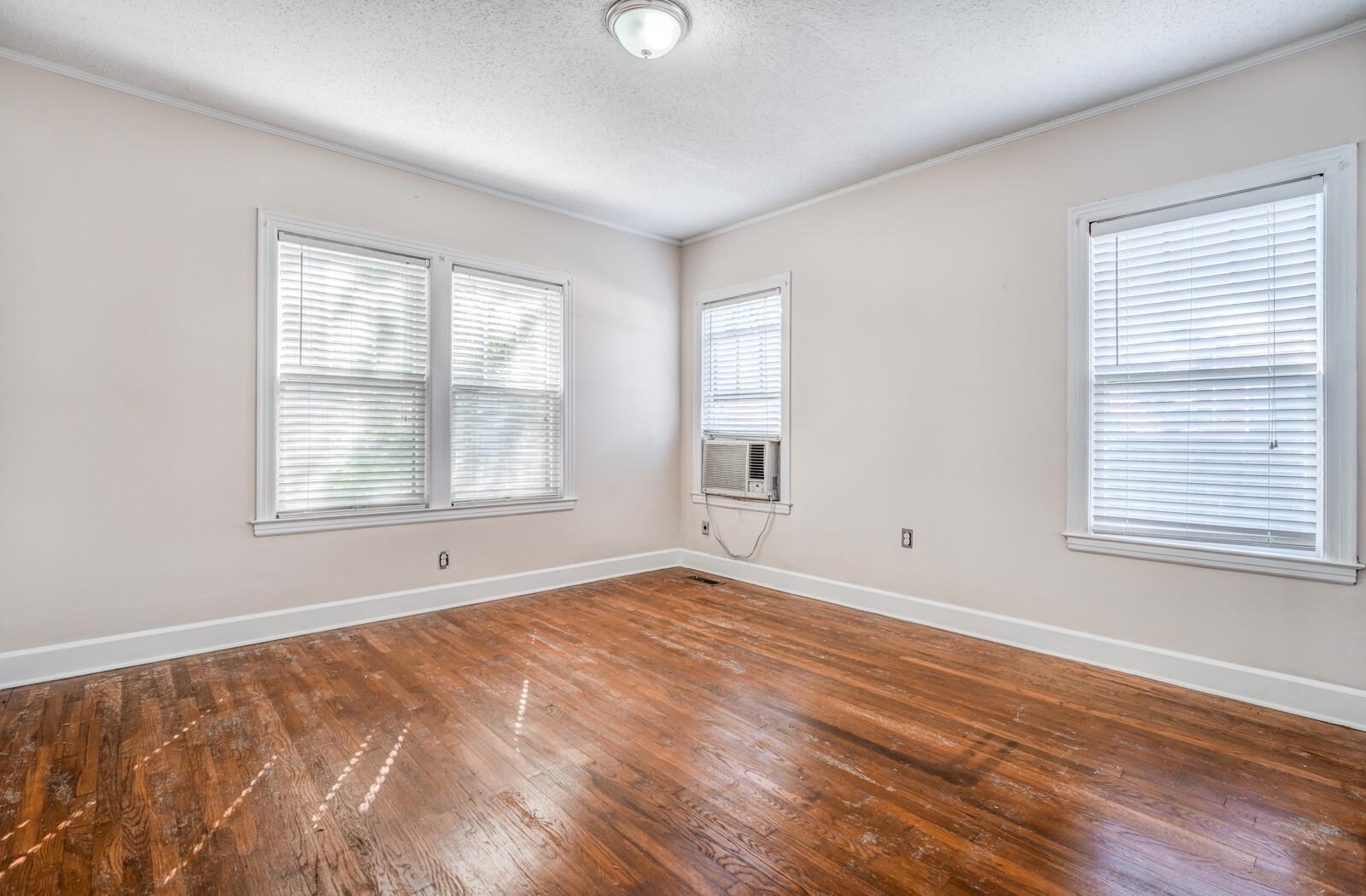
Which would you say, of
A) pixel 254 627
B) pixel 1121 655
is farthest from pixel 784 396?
pixel 254 627

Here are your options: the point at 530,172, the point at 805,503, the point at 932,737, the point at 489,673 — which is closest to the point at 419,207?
the point at 530,172

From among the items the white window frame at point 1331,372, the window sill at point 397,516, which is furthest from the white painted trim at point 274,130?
the white window frame at point 1331,372

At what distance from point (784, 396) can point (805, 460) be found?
0.51 m

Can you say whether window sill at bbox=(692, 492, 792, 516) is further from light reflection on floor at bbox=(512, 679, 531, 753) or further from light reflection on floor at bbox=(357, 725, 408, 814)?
light reflection on floor at bbox=(357, 725, 408, 814)

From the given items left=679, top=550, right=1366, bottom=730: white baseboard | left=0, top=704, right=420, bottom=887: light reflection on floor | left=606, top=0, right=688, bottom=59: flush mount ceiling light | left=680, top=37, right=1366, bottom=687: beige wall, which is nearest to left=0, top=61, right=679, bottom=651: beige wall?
left=0, top=704, right=420, bottom=887: light reflection on floor

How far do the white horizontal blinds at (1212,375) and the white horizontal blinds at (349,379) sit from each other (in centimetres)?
389

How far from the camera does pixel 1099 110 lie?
10.4ft

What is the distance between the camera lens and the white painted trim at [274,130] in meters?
2.89

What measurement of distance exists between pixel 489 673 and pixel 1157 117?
415 centimetres

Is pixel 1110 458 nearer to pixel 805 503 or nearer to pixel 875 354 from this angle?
pixel 875 354

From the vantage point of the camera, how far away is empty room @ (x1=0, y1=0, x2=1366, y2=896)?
190 cm

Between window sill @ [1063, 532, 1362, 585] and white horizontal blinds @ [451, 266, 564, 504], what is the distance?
338 cm

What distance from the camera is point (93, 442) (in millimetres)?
2984

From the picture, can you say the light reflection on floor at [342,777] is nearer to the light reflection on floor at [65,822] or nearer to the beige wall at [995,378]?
the light reflection on floor at [65,822]
